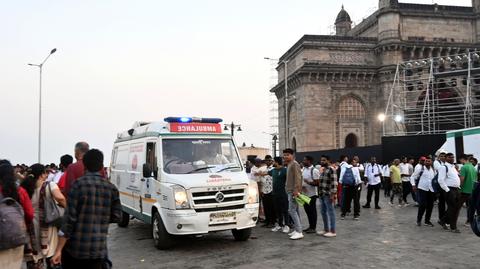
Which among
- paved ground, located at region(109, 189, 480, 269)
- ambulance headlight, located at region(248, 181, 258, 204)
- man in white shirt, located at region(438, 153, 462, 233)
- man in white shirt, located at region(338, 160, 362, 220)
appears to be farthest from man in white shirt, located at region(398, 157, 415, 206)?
ambulance headlight, located at region(248, 181, 258, 204)

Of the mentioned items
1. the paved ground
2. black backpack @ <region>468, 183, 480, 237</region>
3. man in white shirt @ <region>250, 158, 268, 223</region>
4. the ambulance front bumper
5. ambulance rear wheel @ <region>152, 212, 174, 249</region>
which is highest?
man in white shirt @ <region>250, 158, 268, 223</region>

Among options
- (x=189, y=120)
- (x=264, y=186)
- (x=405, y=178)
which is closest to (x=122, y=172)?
(x=189, y=120)

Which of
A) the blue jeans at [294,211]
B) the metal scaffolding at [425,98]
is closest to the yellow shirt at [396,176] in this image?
the blue jeans at [294,211]

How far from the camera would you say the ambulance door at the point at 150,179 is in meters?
9.07

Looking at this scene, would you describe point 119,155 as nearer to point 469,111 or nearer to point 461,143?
point 461,143

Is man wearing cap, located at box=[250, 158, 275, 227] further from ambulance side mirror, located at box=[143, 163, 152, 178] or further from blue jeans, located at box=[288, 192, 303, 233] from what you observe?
ambulance side mirror, located at box=[143, 163, 152, 178]

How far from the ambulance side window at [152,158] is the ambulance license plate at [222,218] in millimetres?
1472

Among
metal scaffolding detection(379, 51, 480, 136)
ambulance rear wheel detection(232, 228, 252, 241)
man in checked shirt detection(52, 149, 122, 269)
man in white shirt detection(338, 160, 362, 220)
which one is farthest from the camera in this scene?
metal scaffolding detection(379, 51, 480, 136)

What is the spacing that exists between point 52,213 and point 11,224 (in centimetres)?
123

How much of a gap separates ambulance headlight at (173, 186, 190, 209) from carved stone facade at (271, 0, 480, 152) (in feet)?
110

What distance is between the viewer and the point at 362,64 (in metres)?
42.3

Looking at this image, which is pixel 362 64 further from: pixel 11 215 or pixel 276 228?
pixel 11 215

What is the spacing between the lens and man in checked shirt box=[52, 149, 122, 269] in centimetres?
443

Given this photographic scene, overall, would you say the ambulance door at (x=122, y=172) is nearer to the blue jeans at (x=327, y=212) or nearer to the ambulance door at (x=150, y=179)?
the ambulance door at (x=150, y=179)
